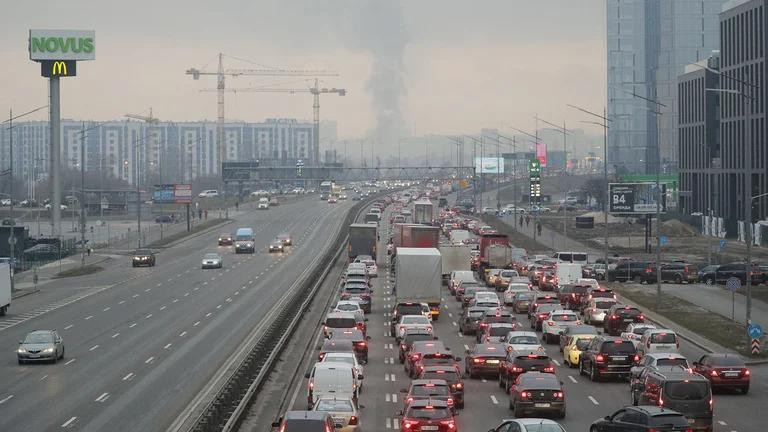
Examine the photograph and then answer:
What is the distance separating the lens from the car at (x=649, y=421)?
22.7m

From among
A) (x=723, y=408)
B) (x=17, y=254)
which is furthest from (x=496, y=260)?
(x=723, y=408)

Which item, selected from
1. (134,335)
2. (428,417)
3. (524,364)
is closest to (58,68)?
(134,335)

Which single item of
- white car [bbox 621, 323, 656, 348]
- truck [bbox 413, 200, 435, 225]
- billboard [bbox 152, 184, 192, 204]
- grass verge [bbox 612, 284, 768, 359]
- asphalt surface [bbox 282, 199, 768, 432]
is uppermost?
billboard [bbox 152, 184, 192, 204]

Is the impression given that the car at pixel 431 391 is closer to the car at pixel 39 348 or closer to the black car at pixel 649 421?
the black car at pixel 649 421

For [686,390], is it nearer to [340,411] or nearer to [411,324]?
[340,411]

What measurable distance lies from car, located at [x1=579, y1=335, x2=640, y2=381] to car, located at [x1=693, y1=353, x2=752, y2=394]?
2.82 metres

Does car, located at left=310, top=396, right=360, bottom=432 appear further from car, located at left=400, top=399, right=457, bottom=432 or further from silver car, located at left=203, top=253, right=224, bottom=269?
silver car, located at left=203, top=253, right=224, bottom=269

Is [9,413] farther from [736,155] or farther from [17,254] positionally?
[736,155]

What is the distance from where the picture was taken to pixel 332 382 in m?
30.5

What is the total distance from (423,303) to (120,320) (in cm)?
1314

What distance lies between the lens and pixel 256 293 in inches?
2788

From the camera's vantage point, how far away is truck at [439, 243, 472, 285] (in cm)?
7631

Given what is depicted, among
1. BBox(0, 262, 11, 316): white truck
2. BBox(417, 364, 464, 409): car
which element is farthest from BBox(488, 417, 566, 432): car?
BBox(0, 262, 11, 316): white truck

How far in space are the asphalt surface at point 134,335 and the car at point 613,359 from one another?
1092 centimetres
